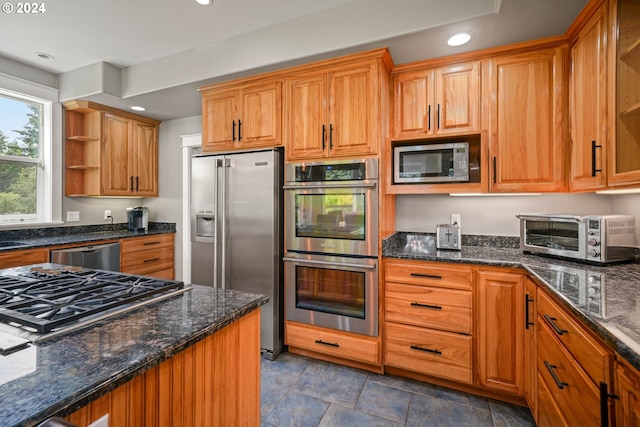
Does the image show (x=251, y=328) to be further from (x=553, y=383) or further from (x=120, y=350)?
(x=553, y=383)

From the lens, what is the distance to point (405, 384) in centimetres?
216

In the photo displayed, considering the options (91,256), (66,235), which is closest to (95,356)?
(91,256)

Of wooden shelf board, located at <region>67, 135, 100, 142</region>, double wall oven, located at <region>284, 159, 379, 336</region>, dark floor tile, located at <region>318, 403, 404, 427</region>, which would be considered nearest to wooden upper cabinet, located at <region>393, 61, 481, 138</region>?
double wall oven, located at <region>284, 159, 379, 336</region>

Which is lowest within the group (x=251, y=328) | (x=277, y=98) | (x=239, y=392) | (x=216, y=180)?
(x=239, y=392)

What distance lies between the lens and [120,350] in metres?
0.75

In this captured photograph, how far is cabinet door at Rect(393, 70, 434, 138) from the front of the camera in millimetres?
2379

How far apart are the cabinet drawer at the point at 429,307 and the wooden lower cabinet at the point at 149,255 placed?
2881mm

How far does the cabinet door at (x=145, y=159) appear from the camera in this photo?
381cm

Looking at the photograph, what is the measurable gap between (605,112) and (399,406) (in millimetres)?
2097

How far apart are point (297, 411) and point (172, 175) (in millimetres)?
3324

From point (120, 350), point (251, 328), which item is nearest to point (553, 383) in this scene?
point (251, 328)

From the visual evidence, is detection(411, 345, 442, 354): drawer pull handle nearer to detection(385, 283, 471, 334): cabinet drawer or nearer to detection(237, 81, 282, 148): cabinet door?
detection(385, 283, 471, 334): cabinet drawer

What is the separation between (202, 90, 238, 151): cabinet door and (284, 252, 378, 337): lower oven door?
127 cm

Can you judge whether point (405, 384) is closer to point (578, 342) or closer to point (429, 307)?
point (429, 307)
